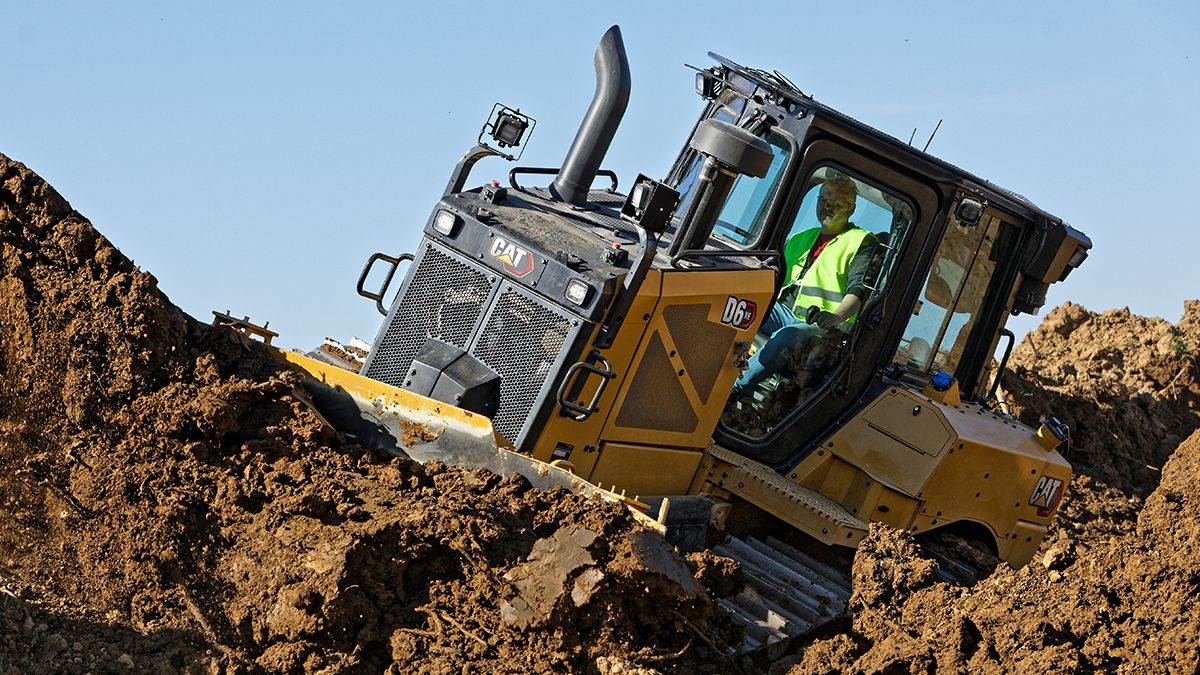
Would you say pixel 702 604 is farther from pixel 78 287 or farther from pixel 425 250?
pixel 78 287

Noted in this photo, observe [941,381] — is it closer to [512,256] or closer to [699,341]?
[699,341]

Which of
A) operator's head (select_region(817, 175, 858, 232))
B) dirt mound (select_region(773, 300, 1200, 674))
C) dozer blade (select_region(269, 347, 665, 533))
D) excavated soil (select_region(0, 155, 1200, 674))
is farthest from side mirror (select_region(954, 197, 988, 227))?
dozer blade (select_region(269, 347, 665, 533))

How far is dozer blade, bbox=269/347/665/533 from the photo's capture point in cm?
646

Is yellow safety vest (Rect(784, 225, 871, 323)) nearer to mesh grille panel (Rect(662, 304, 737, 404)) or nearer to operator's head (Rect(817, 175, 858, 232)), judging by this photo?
operator's head (Rect(817, 175, 858, 232))

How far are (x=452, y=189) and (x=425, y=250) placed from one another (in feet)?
1.14

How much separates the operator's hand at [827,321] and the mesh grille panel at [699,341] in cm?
77

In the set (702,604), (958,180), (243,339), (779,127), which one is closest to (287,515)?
(243,339)

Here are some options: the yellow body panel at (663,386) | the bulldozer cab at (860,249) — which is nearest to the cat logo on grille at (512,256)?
the yellow body panel at (663,386)

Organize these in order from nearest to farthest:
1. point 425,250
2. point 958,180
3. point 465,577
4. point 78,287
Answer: point 465,577
point 78,287
point 425,250
point 958,180

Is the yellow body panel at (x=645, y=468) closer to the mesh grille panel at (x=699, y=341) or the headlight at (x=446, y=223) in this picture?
the mesh grille panel at (x=699, y=341)

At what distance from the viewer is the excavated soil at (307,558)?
5820 mm

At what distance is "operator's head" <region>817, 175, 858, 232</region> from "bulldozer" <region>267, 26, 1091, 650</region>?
0.09ft

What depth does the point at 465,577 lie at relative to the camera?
601 centimetres

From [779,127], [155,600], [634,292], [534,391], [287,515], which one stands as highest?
[779,127]
